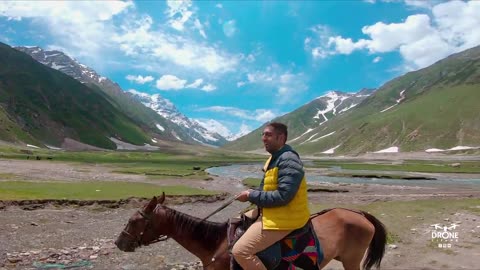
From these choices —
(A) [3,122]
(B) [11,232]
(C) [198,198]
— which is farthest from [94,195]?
(A) [3,122]

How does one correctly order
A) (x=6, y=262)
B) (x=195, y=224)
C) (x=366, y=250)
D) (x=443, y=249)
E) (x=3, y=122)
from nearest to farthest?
(x=195, y=224), (x=366, y=250), (x=6, y=262), (x=443, y=249), (x=3, y=122)

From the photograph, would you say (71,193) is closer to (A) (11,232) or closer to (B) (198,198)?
(B) (198,198)

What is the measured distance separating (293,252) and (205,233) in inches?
85.1

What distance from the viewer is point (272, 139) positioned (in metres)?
8.10

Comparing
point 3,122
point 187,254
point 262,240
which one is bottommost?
point 187,254

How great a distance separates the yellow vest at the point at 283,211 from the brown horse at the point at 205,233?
1449 millimetres

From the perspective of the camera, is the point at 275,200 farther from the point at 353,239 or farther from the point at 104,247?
the point at 104,247

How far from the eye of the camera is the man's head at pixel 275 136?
320 inches

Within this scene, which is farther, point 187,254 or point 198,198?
point 198,198

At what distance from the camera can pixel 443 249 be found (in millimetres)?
17859

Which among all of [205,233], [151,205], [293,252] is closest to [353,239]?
[293,252]

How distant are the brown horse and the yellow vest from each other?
1.45m

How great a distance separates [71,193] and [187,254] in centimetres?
2318

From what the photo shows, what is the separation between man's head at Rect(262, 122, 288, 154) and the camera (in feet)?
26.6
